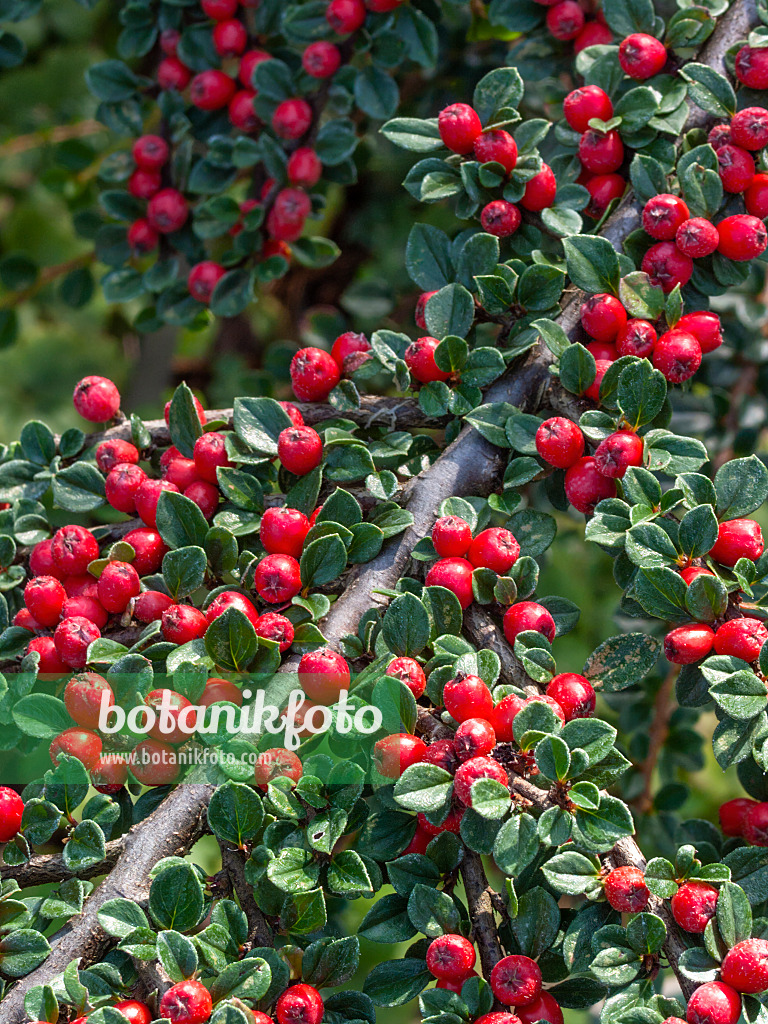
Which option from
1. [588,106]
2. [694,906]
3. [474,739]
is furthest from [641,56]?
[694,906]

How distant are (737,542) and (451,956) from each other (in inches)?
18.4

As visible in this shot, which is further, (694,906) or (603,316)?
(603,316)

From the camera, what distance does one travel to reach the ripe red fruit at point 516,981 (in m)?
0.74

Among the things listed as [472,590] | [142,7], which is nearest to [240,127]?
[142,7]

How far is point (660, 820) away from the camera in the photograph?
1.54 meters

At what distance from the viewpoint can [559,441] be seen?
0.91 metres

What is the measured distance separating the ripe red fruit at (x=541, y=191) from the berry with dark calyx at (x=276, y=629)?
0.59 meters

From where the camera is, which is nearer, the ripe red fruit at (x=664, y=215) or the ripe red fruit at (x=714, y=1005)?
the ripe red fruit at (x=714, y=1005)

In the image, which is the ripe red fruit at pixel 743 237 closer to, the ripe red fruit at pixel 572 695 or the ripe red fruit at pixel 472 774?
the ripe red fruit at pixel 572 695

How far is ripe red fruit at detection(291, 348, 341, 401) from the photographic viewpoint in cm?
105

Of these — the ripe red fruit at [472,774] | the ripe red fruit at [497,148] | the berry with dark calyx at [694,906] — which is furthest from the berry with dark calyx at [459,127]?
the berry with dark calyx at [694,906]

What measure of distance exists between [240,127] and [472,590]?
34.2 inches

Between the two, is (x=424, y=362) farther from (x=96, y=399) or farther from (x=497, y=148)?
(x=96, y=399)

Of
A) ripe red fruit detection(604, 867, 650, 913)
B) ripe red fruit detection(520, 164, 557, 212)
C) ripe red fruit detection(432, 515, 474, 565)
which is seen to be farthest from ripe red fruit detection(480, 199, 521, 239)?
ripe red fruit detection(604, 867, 650, 913)
